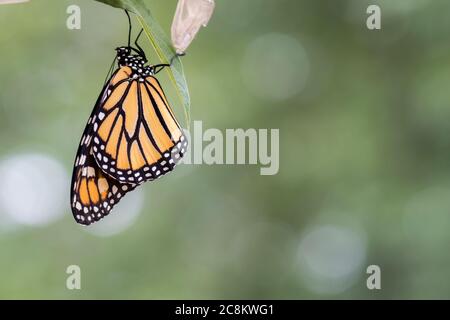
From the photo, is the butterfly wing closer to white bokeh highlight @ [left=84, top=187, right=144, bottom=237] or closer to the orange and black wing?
the orange and black wing

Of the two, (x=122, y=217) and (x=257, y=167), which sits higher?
(x=257, y=167)

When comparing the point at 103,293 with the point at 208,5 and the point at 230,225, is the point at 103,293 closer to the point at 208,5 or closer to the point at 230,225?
the point at 230,225

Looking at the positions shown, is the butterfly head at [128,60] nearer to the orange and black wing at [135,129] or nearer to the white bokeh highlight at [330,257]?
the orange and black wing at [135,129]

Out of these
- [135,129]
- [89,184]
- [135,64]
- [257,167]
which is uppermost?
[257,167]

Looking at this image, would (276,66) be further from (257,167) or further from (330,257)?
(330,257)

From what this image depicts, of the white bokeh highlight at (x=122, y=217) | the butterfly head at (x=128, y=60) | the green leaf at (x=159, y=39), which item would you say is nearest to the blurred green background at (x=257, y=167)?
the white bokeh highlight at (x=122, y=217)

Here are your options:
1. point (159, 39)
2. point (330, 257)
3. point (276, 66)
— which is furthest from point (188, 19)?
point (330, 257)
